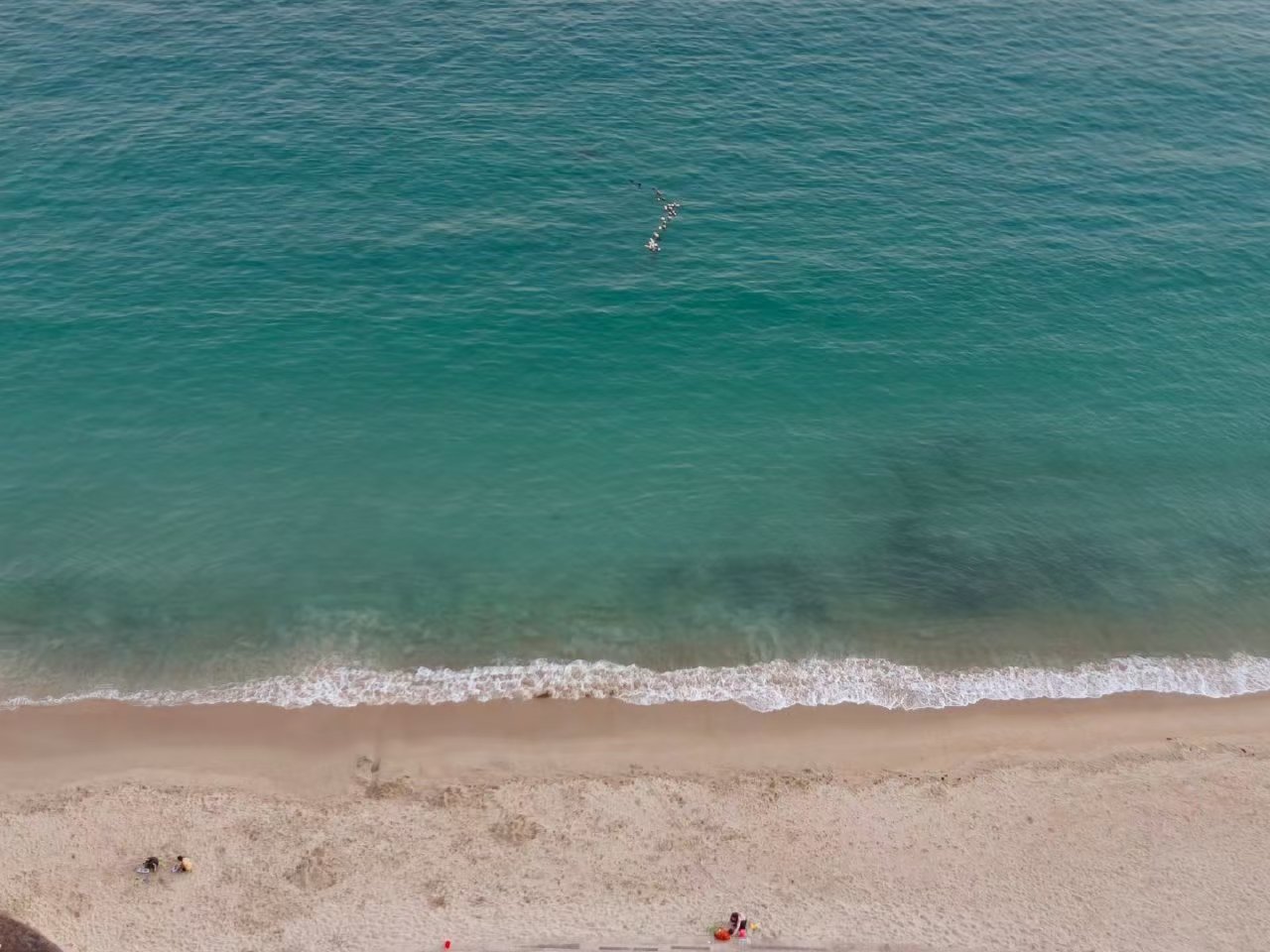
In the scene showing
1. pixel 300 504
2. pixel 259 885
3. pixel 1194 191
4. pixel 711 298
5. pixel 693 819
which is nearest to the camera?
pixel 259 885

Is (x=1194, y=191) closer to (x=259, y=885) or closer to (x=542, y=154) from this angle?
(x=542, y=154)

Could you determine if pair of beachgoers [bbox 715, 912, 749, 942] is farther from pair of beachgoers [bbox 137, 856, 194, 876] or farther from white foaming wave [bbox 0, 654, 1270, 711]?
pair of beachgoers [bbox 137, 856, 194, 876]

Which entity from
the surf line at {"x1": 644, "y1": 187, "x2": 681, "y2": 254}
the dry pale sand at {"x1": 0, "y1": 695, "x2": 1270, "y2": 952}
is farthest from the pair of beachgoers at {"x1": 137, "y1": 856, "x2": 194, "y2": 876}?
the surf line at {"x1": 644, "y1": 187, "x2": 681, "y2": 254}

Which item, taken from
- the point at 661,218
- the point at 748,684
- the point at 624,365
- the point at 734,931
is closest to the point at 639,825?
the point at 734,931

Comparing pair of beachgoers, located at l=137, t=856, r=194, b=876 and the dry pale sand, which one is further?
pair of beachgoers, located at l=137, t=856, r=194, b=876

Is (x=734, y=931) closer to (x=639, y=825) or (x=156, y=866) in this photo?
(x=639, y=825)

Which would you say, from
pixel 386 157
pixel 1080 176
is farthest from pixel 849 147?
pixel 386 157
